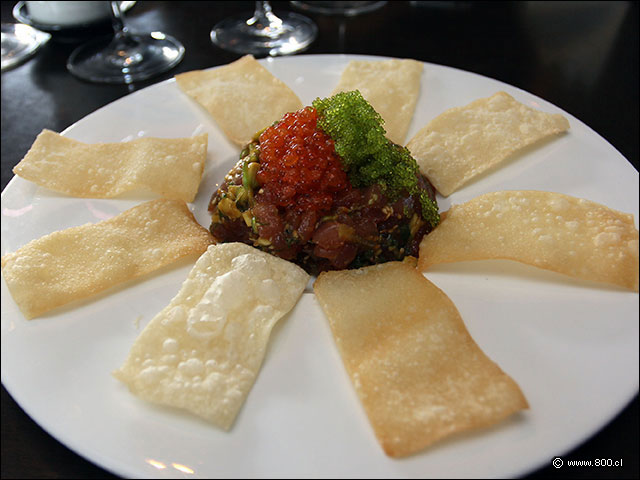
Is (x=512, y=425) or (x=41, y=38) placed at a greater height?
(x=512, y=425)

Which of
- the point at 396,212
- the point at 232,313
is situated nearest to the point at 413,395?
the point at 232,313

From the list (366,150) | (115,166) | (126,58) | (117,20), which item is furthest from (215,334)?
(117,20)

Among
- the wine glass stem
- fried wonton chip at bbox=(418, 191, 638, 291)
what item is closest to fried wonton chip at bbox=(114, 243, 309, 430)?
fried wonton chip at bbox=(418, 191, 638, 291)

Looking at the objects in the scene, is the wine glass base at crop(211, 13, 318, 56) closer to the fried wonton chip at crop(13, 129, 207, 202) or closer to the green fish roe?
the fried wonton chip at crop(13, 129, 207, 202)

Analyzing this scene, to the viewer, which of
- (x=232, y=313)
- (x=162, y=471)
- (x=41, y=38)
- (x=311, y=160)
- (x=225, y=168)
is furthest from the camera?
(x=41, y=38)

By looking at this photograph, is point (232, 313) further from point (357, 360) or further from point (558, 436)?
point (558, 436)

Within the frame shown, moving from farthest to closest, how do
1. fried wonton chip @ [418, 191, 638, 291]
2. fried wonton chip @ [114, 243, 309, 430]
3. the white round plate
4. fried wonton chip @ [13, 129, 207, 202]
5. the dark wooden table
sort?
the dark wooden table, fried wonton chip @ [13, 129, 207, 202], fried wonton chip @ [418, 191, 638, 291], fried wonton chip @ [114, 243, 309, 430], the white round plate

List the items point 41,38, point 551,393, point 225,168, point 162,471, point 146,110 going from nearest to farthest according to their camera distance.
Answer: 1. point 162,471
2. point 551,393
3. point 225,168
4. point 146,110
5. point 41,38
